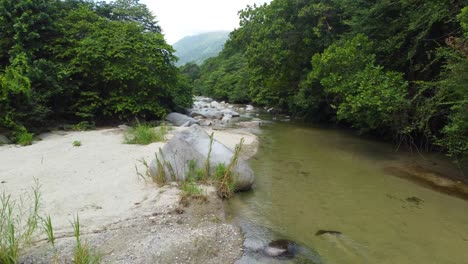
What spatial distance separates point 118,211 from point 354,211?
5.62 metres

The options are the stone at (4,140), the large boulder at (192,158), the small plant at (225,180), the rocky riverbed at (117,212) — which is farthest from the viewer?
the stone at (4,140)

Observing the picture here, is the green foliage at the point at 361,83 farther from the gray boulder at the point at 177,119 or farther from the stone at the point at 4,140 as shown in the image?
the stone at the point at 4,140

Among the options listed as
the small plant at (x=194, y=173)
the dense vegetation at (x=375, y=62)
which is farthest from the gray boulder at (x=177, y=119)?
the small plant at (x=194, y=173)

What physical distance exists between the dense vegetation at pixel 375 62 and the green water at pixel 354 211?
1.89m

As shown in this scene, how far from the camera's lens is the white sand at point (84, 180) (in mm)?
7090

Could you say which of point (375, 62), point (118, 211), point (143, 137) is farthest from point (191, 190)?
point (375, 62)

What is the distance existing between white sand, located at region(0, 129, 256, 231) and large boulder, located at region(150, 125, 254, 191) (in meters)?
0.85

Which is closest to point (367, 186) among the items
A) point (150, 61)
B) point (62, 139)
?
point (62, 139)

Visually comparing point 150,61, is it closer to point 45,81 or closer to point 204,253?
point 45,81

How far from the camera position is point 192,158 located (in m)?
9.38

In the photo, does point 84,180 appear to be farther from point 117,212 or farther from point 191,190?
point 191,190

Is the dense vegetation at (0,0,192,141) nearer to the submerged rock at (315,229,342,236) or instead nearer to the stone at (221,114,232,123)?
the stone at (221,114,232,123)

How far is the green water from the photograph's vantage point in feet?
20.2

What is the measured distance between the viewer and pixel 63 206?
7.19m
